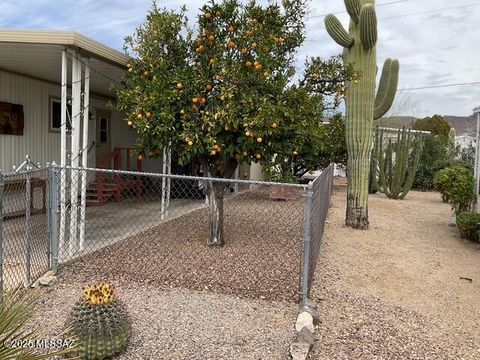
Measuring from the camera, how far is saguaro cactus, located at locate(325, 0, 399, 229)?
30.0 ft

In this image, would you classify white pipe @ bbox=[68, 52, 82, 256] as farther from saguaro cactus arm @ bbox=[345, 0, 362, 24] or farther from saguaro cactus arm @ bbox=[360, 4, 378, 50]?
saguaro cactus arm @ bbox=[345, 0, 362, 24]

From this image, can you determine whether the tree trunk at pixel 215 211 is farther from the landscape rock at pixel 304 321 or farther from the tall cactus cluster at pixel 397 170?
the tall cactus cluster at pixel 397 170

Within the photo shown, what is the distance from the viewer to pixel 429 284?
5.79m

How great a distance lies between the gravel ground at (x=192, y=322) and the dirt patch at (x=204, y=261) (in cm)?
26

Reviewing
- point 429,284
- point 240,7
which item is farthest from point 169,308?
point 240,7

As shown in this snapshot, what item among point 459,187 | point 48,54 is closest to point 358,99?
point 459,187

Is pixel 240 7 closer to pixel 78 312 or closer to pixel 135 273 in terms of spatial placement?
pixel 135 273

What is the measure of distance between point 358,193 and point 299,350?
6.65m

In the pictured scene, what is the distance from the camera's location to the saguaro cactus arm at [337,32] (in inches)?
365

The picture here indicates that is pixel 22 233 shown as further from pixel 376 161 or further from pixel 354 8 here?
pixel 376 161

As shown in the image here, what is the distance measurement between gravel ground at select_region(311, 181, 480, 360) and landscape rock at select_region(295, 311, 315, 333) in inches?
5.1

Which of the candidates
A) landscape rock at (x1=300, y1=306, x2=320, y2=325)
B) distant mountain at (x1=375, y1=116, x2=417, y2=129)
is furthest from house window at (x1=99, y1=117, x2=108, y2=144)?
distant mountain at (x1=375, y1=116, x2=417, y2=129)

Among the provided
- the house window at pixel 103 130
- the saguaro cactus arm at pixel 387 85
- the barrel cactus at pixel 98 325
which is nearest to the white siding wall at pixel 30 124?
the house window at pixel 103 130

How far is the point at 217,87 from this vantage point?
235 inches
